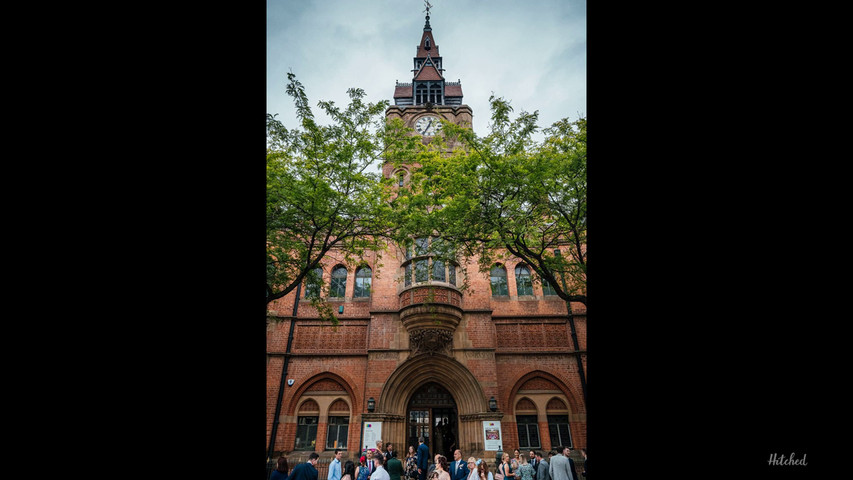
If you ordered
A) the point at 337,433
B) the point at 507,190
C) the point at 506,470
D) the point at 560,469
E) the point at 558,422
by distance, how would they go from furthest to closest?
the point at 558,422 → the point at 337,433 → the point at 507,190 → the point at 506,470 → the point at 560,469

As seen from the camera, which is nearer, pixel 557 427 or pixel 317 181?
pixel 317 181

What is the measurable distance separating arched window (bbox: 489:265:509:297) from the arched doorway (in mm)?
4550

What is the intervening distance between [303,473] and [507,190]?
8.00 meters

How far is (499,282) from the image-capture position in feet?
57.0

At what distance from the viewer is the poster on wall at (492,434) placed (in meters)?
13.7

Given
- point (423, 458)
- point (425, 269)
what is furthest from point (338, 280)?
point (423, 458)

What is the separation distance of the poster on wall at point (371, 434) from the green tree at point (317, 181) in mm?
6038

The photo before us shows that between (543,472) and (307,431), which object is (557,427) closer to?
(543,472)

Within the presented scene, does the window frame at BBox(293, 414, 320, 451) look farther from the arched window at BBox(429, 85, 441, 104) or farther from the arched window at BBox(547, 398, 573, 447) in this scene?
the arched window at BBox(429, 85, 441, 104)
